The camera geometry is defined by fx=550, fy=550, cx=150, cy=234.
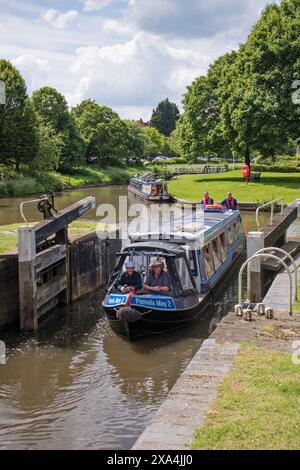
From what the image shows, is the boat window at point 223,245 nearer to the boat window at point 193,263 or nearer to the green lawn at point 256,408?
the boat window at point 193,263

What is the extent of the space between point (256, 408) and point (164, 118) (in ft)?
536

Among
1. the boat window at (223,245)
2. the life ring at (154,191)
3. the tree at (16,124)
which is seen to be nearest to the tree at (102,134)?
the tree at (16,124)

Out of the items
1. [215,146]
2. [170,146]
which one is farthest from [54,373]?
[170,146]

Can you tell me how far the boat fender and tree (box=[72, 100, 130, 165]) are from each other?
2763 inches

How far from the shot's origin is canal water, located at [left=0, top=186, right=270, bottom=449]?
9062 millimetres

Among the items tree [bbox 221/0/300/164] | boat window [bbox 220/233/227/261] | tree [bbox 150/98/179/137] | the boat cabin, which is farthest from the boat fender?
tree [bbox 150/98/179/137]

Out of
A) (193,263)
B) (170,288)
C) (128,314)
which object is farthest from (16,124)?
(128,314)

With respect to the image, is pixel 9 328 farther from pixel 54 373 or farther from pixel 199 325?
pixel 199 325

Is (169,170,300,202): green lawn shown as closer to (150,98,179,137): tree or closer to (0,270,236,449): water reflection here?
(0,270,236,449): water reflection

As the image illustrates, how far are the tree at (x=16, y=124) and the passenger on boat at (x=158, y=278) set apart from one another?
41757 mm

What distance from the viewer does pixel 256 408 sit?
22.6 ft

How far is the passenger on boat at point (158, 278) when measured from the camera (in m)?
13.8

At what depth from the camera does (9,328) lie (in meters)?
14.8
